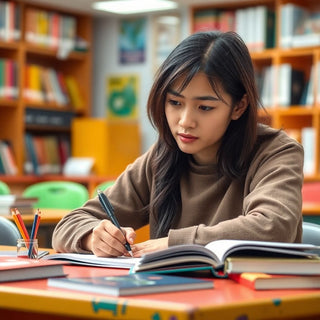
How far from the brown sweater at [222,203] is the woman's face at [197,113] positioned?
0.13m

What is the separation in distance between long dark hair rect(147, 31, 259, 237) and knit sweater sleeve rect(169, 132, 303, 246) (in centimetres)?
6

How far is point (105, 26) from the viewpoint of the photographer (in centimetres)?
720

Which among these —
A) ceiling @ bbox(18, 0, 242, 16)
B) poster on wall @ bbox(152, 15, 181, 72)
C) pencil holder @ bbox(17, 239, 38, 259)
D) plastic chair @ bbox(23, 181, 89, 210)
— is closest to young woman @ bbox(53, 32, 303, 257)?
pencil holder @ bbox(17, 239, 38, 259)

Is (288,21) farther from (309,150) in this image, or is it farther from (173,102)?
(173,102)

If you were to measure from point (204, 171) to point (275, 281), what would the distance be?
73cm

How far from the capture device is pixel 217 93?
1786 millimetres

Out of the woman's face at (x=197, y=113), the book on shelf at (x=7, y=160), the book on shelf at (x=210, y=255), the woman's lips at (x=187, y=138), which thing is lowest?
the book on shelf at (x=7, y=160)

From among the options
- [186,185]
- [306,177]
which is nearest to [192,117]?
[186,185]

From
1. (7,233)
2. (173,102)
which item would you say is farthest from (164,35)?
(173,102)

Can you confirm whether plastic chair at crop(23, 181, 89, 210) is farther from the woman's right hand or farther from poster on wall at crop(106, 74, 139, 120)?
poster on wall at crop(106, 74, 139, 120)

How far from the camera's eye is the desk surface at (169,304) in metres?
1.03

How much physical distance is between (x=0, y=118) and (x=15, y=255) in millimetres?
4875

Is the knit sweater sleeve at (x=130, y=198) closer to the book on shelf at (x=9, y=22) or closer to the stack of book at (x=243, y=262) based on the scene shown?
the stack of book at (x=243, y=262)

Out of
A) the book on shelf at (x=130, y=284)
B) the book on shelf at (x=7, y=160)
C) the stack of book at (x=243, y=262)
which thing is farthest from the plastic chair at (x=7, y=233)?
the book on shelf at (x=7, y=160)
